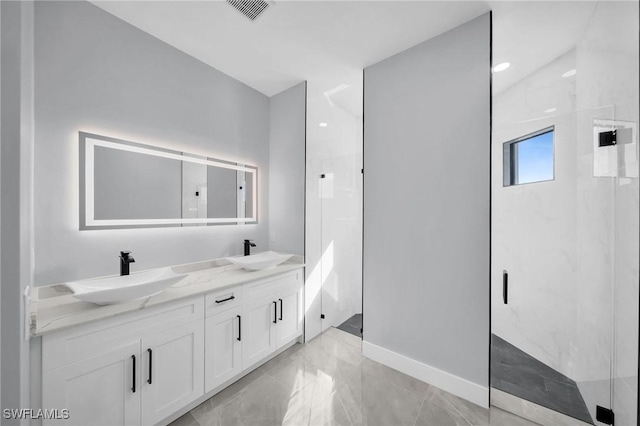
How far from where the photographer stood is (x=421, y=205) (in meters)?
1.99

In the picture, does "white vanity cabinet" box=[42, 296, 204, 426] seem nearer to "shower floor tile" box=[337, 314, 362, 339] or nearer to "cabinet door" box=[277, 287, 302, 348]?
"cabinet door" box=[277, 287, 302, 348]

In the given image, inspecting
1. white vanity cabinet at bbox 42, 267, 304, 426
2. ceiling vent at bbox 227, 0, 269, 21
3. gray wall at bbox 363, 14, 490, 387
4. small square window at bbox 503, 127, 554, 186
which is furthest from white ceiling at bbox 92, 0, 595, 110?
white vanity cabinet at bbox 42, 267, 304, 426

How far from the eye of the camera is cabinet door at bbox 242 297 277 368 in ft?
6.41

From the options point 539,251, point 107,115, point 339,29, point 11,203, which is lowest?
point 539,251

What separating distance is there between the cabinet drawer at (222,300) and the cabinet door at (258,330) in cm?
12

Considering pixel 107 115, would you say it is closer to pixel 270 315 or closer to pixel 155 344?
pixel 155 344

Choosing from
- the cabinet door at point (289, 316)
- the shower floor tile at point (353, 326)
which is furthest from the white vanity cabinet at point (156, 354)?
the shower floor tile at point (353, 326)

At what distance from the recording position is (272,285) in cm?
220

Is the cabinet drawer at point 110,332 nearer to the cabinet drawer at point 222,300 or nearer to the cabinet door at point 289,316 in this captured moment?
the cabinet drawer at point 222,300

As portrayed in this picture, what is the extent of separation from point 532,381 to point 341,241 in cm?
208

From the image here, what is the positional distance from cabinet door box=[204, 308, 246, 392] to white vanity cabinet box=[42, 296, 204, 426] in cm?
5

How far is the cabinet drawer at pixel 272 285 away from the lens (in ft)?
6.60

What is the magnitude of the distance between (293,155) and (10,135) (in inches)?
79.9

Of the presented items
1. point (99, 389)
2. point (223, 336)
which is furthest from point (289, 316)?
point (99, 389)
